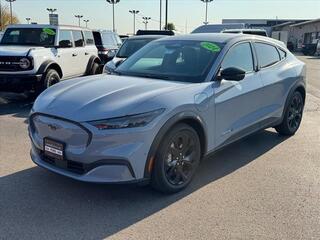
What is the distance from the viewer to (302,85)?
21.9 ft

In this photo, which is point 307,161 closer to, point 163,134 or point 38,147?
point 163,134

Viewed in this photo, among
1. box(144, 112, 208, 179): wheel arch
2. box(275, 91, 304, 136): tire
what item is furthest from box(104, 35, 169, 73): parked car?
box(144, 112, 208, 179): wheel arch

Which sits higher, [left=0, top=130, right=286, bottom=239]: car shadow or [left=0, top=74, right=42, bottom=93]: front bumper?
[left=0, top=74, right=42, bottom=93]: front bumper

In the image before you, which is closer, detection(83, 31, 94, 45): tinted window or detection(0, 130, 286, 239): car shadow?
detection(0, 130, 286, 239): car shadow

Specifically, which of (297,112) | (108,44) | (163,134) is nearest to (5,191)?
(163,134)

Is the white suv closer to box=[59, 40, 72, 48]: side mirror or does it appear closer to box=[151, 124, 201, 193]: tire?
box=[59, 40, 72, 48]: side mirror

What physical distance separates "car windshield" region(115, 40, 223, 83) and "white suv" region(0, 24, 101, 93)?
4.20 metres

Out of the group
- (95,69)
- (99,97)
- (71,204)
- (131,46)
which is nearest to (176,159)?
(99,97)

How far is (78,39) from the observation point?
38.1ft

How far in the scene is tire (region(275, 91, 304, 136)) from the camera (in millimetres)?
6461

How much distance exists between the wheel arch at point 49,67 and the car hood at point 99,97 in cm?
481

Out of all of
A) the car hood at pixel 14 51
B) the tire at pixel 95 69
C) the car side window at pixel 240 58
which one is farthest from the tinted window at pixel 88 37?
the car side window at pixel 240 58

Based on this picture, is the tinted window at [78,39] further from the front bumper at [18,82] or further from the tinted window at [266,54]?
the tinted window at [266,54]

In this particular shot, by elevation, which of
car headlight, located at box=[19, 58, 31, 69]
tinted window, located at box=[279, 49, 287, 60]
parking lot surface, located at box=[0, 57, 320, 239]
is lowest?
parking lot surface, located at box=[0, 57, 320, 239]
